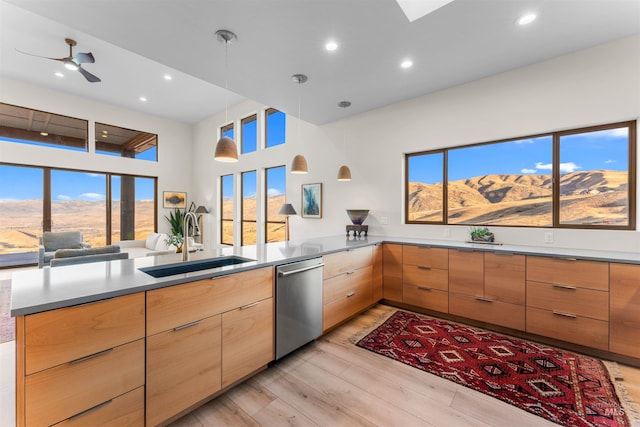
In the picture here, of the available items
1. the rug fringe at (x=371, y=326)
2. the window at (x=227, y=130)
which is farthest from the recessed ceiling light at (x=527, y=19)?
the window at (x=227, y=130)

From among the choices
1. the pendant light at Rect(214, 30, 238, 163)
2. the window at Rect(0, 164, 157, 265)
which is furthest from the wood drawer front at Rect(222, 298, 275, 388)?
the window at Rect(0, 164, 157, 265)

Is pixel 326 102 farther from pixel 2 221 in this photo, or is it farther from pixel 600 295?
pixel 2 221

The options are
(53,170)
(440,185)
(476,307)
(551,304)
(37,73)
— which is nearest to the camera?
(551,304)

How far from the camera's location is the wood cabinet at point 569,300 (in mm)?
2162

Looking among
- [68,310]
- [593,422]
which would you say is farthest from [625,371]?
[68,310]

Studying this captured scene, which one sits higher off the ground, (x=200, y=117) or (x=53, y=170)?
(x=200, y=117)

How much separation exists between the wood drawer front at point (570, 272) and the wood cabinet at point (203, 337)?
2499mm

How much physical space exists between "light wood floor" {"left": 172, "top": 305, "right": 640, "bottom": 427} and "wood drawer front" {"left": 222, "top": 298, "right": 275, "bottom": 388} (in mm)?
170

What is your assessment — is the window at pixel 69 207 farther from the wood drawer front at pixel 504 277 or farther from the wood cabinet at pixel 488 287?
the wood drawer front at pixel 504 277

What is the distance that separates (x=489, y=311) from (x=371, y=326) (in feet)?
4.10

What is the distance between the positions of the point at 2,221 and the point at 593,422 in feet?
29.6

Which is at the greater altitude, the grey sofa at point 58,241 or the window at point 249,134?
the window at point 249,134

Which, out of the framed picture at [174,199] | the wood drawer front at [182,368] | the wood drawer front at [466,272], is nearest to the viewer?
the wood drawer front at [182,368]

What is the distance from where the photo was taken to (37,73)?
4.85 meters
